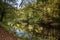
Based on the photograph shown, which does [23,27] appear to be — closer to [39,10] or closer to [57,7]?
[39,10]

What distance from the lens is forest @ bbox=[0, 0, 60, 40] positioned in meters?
3.98

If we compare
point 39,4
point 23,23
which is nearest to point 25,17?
point 23,23

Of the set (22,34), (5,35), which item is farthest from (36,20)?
(5,35)

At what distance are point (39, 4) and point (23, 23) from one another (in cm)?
53

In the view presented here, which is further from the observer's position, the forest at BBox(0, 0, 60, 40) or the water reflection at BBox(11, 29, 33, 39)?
the water reflection at BBox(11, 29, 33, 39)

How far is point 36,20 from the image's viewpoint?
4.01 metres

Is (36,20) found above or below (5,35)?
above

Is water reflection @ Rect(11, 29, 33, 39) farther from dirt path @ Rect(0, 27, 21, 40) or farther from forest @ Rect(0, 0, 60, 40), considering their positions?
dirt path @ Rect(0, 27, 21, 40)

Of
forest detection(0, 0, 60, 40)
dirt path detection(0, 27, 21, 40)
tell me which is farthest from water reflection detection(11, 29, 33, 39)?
dirt path detection(0, 27, 21, 40)

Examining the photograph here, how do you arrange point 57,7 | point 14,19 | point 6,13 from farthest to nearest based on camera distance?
point 6,13
point 14,19
point 57,7

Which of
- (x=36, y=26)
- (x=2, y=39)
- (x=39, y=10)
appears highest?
(x=39, y=10)

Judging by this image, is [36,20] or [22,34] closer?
[36,20]

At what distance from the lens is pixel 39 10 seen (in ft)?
13.2

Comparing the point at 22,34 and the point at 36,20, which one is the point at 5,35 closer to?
the point at 22,34
